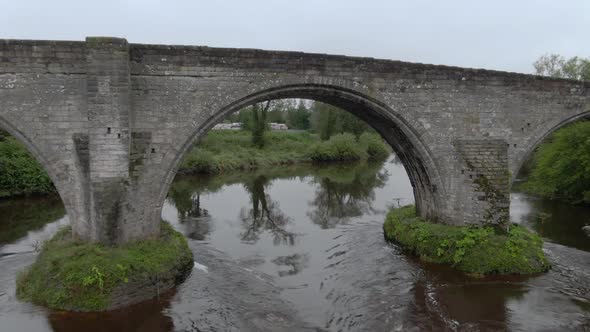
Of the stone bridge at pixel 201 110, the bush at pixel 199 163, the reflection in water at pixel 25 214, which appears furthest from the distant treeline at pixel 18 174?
the stone bridge at pixel 201 110

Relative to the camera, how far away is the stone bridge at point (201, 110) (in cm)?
819

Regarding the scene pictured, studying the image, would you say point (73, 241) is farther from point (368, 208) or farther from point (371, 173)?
point (371, 173)

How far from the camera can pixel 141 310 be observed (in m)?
7.88

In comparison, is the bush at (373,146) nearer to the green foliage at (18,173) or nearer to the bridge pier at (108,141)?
the green foliage at (18,173)

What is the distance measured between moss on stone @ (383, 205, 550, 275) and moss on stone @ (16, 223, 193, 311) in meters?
6.03

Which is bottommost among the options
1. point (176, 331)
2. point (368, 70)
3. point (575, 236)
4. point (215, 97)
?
point (176, 331)

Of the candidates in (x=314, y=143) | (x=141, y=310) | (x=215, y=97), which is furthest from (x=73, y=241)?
(x=314, y=143)

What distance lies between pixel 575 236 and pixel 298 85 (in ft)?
32.1

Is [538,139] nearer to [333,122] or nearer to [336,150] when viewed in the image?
[336,150]

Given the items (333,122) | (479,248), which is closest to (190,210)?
(479,248)

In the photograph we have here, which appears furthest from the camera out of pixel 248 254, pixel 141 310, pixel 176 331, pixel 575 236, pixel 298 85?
pixel 575 236

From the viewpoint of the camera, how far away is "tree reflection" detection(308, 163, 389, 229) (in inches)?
639

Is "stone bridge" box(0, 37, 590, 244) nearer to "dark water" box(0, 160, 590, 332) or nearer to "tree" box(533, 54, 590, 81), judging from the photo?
"dark water" box(0, 160, 590, 332)

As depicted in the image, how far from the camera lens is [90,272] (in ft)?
25.4
